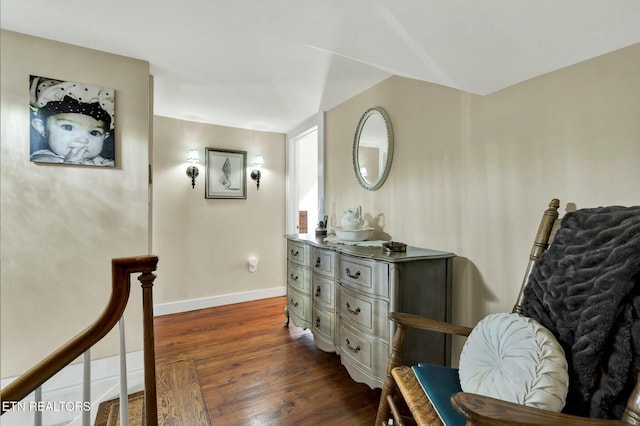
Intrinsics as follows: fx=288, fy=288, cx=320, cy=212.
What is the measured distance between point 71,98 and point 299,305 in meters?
2.27

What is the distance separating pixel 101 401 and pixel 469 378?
2303mm

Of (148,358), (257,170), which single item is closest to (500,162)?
(148,358)

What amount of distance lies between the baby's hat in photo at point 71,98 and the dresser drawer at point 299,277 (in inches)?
70.3

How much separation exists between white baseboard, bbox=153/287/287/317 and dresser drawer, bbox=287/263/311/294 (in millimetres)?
Result: 1248

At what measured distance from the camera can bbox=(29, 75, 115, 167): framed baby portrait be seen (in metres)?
1.87

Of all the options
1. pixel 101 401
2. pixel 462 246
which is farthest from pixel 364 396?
pixel 101 401

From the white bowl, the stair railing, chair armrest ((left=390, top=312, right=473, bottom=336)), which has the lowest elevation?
chair armrest ((left=390, top=312, right=473, bottom=336))

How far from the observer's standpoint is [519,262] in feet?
4.78

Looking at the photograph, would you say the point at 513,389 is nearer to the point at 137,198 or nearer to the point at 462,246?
the point at 462,246

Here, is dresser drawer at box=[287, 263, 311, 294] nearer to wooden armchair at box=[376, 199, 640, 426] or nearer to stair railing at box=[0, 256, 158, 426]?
wooden armchair at box=[376, 199, 640, 426]

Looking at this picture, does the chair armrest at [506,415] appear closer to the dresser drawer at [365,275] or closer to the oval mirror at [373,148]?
the dresser drawer at [365,275]

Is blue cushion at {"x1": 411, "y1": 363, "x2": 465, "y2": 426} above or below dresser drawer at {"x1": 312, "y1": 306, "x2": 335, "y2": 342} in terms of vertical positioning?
above

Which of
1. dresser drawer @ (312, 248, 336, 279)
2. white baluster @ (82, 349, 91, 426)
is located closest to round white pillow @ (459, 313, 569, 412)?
dresser drawer @ (312, 248, 336, 279)

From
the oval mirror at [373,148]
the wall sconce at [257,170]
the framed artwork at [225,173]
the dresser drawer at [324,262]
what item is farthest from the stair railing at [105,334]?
the wall sconce at [257,170]
